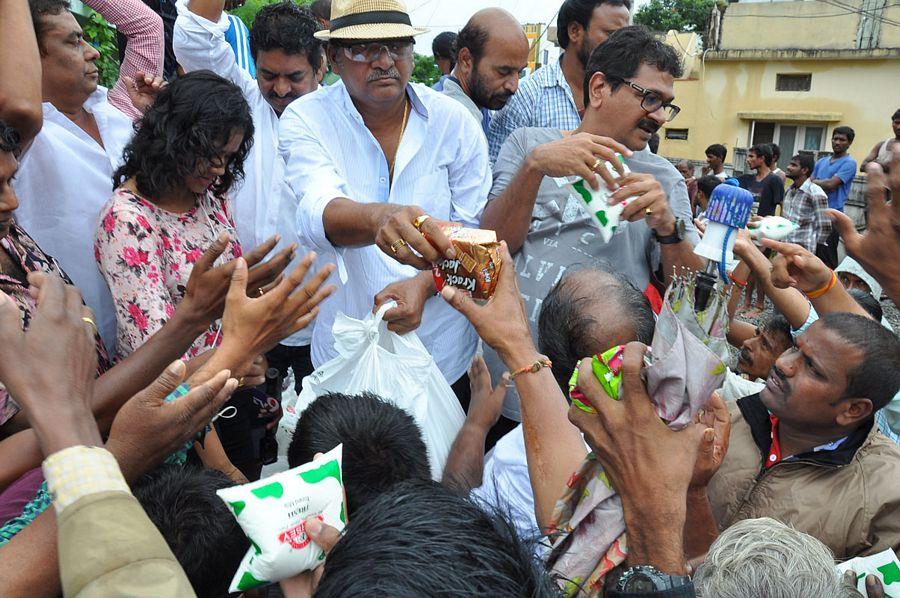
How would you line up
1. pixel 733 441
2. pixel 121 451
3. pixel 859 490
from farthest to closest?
1. pixel 733 441
2. pixel 859 490
3. pixel 121 451

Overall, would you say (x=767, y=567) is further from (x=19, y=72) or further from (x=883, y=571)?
(x=19, y=72)

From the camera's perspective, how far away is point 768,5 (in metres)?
23.4

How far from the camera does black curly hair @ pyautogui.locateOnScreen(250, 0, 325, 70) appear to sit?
3238mm

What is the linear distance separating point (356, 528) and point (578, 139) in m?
1.44

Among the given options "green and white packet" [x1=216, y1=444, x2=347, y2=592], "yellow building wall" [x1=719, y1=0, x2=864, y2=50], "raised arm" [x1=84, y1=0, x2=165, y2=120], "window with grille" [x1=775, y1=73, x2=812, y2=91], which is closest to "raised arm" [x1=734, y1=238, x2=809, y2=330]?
"green and white packet" [x1=216, y1=444, x2=347, y2=592]

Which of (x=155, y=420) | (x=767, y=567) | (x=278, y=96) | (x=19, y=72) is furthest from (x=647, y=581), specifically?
(x=278, y=96)

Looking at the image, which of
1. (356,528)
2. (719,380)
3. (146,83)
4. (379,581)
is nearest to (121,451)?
(356,528)

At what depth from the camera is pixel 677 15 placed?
34.2m

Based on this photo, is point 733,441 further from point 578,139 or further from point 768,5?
point 768,5

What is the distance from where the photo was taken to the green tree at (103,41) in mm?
5309

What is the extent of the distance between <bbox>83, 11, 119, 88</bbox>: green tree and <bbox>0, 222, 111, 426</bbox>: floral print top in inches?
158

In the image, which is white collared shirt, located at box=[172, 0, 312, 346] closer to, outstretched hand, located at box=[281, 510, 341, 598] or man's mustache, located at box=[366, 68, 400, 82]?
man's mustache, located at box=[366, 68, 400, 82]

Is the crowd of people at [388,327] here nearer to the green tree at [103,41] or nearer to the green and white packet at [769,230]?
the green and white packet at [769,230]

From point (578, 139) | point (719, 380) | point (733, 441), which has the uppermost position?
point (578, 139)
